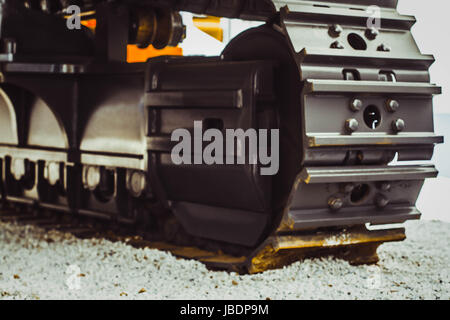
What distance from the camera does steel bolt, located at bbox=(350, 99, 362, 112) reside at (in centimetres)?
294

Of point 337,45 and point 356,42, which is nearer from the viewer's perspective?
point 337,45

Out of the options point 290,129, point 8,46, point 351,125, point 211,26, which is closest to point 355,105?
point 351,125

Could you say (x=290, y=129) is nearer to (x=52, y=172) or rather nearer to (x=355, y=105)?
(x=355, y=105)

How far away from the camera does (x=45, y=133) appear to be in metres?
4.51

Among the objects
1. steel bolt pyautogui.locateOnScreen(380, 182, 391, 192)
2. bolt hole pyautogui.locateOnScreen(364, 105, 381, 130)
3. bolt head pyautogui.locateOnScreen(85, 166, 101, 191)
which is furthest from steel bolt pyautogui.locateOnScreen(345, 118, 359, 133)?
bolt head pyautogui.locateOnScreen(85, 166, 101, 191)

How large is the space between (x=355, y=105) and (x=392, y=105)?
200 mm

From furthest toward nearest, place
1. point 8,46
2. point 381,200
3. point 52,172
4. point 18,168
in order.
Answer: point 18,168, point 52,172, point 8,46, point 381,200

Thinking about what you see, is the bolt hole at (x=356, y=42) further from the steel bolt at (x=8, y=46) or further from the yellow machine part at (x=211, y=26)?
the yellow machine part at (x=211, y=26)

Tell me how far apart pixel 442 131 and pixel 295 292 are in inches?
197

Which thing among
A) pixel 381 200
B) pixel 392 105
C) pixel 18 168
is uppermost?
pixel 392 105

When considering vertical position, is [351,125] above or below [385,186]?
above

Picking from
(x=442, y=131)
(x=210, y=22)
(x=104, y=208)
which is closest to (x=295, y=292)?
(x=104, y=208)

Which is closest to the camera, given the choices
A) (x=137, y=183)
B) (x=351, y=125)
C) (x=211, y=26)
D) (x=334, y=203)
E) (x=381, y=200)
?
(x=351, y=125)

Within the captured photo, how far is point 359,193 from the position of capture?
3.22 meters
